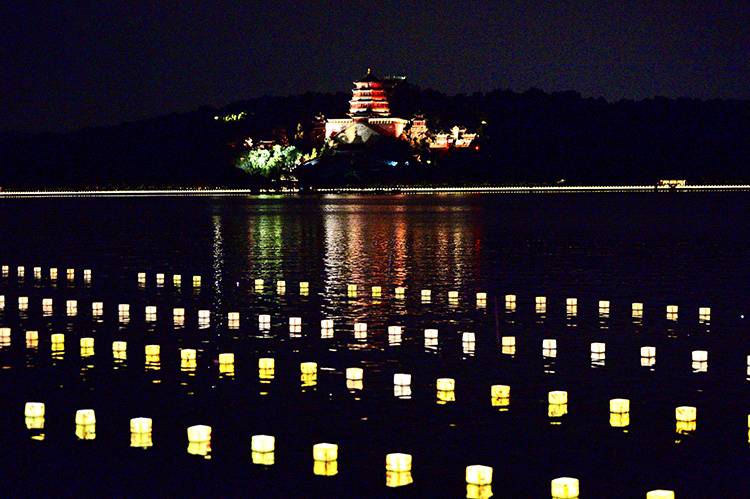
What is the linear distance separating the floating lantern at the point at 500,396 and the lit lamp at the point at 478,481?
15.3ft

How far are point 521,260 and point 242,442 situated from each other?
32.9 meters

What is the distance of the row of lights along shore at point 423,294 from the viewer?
101ft

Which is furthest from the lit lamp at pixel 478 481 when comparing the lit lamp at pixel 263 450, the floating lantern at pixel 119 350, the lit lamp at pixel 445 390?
the floating lantern at pixel 119 350

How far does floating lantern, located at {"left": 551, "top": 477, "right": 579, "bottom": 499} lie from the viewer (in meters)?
14.1

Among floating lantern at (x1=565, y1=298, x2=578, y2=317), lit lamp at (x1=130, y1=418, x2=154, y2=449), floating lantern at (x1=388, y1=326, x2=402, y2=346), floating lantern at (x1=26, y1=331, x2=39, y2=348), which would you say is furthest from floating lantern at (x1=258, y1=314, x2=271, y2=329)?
lit lamp at (x1=130, y1=418, x2=154, y2=449)

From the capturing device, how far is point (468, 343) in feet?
83.8

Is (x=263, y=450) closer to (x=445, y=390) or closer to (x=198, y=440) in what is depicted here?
(x=198, y=440)

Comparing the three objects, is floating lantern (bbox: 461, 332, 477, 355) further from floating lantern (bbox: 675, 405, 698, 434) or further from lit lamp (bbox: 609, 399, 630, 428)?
floating lantern (bbox: 675, 405, 698, 434)

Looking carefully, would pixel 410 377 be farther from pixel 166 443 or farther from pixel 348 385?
pixel 166 443

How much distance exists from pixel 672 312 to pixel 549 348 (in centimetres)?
725

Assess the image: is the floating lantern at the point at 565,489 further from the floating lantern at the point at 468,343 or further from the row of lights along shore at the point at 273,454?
the floating lantern at the point at 468,343

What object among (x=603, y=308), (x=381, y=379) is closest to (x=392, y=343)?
(x=381, y=379)

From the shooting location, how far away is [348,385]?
20.9 m

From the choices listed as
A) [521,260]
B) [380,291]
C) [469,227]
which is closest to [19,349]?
[380,291]
